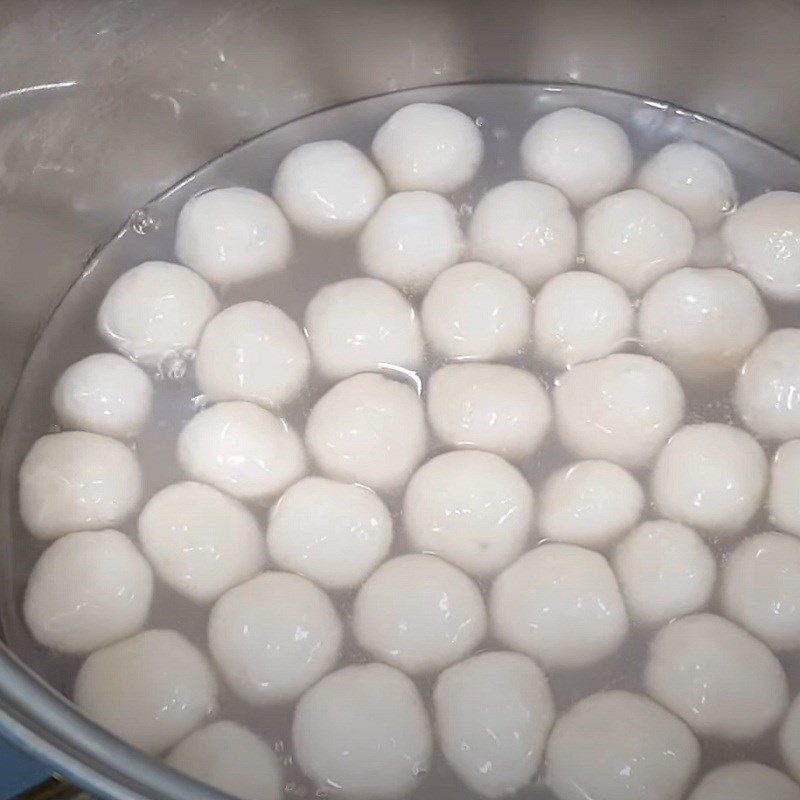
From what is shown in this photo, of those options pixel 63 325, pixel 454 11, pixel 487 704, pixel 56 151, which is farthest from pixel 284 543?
pixel 454 11

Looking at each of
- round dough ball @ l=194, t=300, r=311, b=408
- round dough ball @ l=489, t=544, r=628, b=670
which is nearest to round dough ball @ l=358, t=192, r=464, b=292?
round dough ball @ l=194, t=300, r=311, b=408

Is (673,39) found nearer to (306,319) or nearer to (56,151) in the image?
(306,319)

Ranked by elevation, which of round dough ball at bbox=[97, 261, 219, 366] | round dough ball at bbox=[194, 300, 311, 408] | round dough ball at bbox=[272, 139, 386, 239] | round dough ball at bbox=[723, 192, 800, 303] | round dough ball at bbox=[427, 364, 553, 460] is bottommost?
round dough ball at bbox=[427, 364, 553, 460]

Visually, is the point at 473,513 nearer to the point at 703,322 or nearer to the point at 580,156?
the point at 703,322

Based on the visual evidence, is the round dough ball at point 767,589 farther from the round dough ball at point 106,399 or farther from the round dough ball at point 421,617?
the round dough ball at point 106,399

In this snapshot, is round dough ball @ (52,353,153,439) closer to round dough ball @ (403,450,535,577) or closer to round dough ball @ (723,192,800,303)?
round dough ball @ (403,450,535,577)

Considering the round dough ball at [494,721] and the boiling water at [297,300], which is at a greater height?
the boiling water at [297,300]

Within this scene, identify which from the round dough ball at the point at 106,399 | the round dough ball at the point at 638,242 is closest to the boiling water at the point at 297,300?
the round dough ball at the point at 106,399
